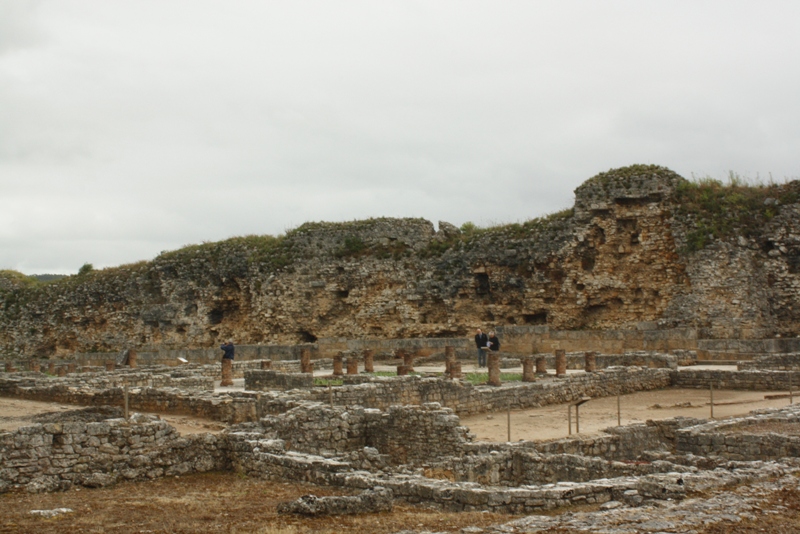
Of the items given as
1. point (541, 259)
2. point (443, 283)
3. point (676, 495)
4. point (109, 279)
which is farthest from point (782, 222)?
point (109, 279)

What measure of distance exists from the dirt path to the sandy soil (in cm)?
471

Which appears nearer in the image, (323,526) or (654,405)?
(323,526)

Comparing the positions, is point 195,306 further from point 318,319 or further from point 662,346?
point 662,346

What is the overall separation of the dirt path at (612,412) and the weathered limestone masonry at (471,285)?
8.22m

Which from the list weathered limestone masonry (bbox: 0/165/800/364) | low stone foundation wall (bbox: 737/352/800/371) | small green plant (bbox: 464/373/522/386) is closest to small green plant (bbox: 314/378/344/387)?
small green plant (bbox: 464/373/522/386)

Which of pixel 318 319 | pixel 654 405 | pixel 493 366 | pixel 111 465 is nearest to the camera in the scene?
pixel 111 465

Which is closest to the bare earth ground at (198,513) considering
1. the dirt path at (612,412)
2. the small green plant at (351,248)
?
the dirt path at (612,412)

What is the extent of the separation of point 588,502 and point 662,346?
21597mm

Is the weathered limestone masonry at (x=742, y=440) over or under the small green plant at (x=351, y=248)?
under

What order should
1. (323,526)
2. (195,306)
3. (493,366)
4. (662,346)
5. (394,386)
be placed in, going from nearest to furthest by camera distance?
(323,526)
(394,386)
(493,366)
(662,346)
(195,306)

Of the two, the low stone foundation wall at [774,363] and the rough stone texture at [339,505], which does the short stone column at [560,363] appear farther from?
the rough stone texture at [339,505]

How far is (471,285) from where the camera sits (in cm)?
3619

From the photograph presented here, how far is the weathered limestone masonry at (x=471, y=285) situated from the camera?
30.7 metres

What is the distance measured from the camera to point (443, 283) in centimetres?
3678
